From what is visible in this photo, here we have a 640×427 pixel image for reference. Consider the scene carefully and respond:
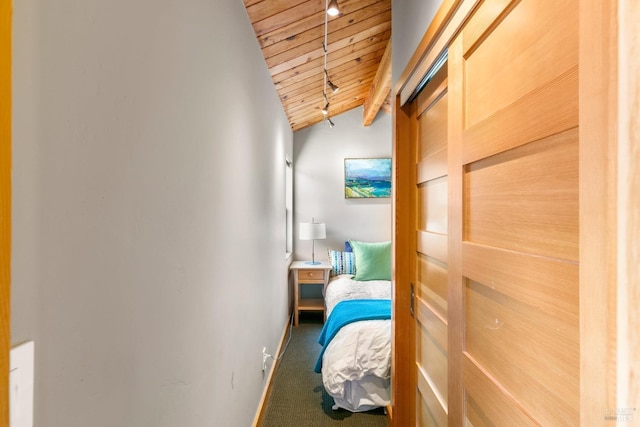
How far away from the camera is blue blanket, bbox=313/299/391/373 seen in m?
2.34

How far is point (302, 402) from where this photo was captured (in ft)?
7.70

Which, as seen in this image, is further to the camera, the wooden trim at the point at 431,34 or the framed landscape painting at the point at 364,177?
the framed landscape painting at the point at 364,177

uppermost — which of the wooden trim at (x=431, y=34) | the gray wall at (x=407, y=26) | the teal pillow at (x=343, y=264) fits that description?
the gray wall at (x=407, y=26)

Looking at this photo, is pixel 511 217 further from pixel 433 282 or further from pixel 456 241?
pixel 433 282

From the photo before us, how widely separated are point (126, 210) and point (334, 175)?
385 centimetres

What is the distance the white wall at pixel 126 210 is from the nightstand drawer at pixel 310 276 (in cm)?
242

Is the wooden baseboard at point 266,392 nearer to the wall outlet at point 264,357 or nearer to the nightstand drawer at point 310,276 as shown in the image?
the wall outlet at point 264,357

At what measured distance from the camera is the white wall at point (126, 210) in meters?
0.48

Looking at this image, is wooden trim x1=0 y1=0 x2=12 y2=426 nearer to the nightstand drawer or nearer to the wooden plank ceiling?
the wooden plank ceiling

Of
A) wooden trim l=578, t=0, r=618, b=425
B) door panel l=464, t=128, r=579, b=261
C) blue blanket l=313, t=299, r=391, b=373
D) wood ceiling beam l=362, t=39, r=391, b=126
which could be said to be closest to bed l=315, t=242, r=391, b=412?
blue blanket l=313, t=299, r=391, b=373

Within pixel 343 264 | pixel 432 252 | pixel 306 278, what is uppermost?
pixel 432 252

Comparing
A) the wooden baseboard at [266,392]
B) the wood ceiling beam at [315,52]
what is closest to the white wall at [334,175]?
the wooden baseboard at [266,392]

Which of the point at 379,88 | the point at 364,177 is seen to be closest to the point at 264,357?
the point at 379,88

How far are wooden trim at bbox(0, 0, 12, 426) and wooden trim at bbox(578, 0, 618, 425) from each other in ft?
2.53
